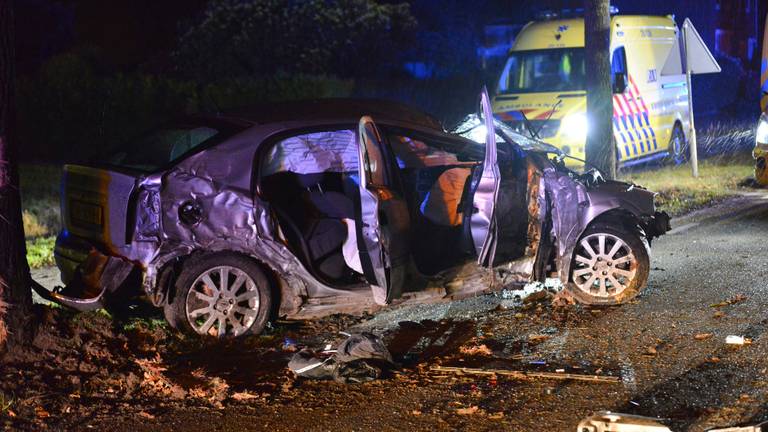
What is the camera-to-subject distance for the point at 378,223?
6.21m

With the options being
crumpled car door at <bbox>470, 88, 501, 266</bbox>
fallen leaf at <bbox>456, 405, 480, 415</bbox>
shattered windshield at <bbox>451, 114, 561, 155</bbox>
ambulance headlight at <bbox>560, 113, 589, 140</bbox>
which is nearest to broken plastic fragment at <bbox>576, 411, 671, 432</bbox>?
→ fallen leaf at <bbox>456, 405, 480, 415</bbox>

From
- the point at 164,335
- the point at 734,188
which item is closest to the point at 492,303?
the point at 164,335

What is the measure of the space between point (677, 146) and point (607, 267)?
11.4m

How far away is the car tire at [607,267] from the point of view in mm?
7027

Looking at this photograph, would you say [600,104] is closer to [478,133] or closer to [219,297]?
[478,133]

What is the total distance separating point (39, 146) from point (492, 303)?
43.9ft

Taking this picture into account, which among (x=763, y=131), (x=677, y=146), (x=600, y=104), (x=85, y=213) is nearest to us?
(x=85, y=213)

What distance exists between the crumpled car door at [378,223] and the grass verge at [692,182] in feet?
21.2

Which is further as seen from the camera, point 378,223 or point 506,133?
point 506,133

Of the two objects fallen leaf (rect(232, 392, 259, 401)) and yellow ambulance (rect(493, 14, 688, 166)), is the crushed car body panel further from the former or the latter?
yellow ambulance (rect(493, 14, 688, 166))

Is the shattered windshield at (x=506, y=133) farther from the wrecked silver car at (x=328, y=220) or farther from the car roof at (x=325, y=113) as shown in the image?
the wrecked silver car at (x=328, y=220)

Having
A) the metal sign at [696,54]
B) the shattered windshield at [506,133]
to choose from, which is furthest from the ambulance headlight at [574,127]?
the shattered windshield at [506,133]

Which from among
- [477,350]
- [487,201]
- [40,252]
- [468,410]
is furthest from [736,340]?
[40,252]

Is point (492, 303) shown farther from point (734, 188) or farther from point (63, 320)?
point (734, 188)
